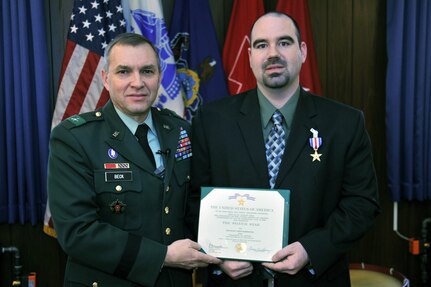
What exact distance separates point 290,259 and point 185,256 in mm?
381

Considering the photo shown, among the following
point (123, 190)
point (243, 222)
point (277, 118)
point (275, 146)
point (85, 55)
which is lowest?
point (243, 222)

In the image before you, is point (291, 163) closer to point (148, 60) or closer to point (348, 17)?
point (148, 60)

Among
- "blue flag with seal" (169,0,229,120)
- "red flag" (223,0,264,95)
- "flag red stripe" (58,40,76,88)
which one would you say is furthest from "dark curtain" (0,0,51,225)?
"red flag" (223,0,264,95)

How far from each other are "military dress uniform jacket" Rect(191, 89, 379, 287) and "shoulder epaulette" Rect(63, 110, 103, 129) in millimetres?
445

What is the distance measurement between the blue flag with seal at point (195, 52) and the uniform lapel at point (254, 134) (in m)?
1.33

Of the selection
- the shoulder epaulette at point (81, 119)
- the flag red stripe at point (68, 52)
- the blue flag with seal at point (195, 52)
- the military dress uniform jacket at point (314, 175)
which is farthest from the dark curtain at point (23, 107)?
the military dress uniform jacket at point (314, 175)

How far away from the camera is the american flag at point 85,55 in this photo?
119 inches

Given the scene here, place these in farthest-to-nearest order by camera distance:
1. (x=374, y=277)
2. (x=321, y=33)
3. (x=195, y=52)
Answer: (x=321, y=33) < (x=195, y=52) < (x=374, y=277)

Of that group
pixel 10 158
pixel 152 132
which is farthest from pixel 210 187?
pixel 10 158

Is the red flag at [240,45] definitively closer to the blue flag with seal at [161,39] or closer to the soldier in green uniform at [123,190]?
the blue flag with seal at [161,39]

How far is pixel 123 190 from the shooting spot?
1.76 metres

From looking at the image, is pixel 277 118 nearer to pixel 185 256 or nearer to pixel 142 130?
pixel 142 130

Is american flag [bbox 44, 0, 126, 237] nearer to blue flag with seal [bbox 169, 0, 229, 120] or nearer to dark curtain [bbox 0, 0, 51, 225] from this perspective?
dark curtain [bbox 0, 0, 51, 225]

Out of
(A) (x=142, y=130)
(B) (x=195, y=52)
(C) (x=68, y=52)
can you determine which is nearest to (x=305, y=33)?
(B) (x=195, y=52)
